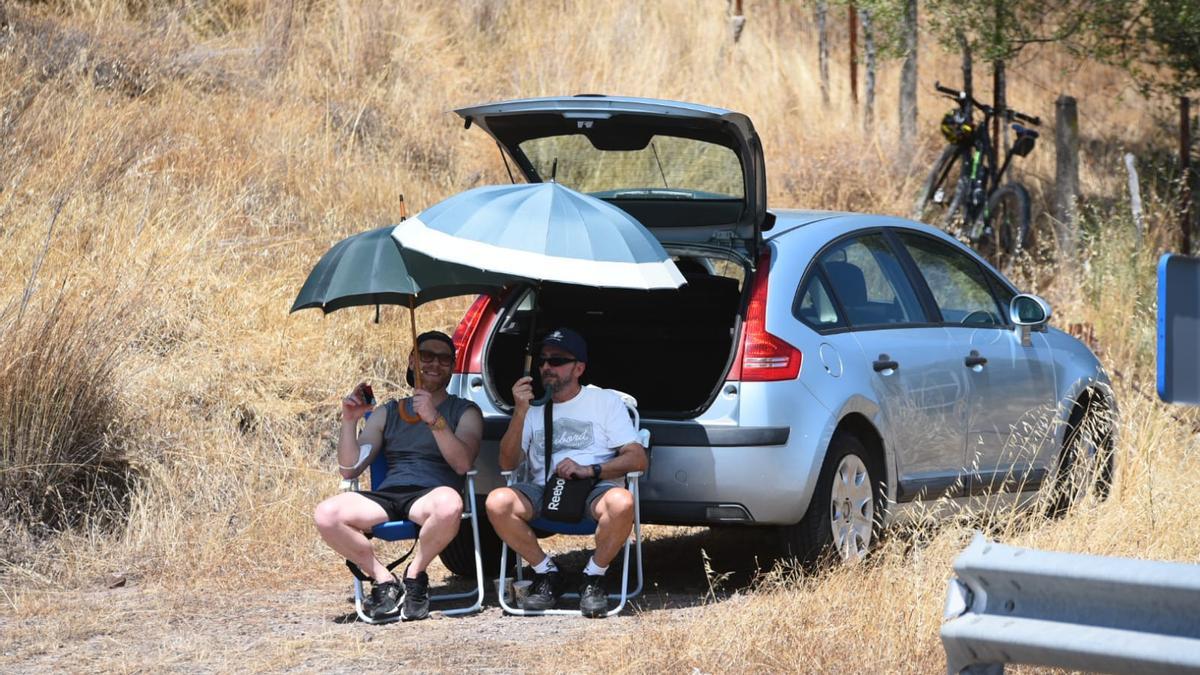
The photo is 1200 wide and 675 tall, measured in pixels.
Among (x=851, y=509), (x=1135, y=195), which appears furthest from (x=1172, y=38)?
(x=851, y=509)

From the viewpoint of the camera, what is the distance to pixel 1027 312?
7.90 meters

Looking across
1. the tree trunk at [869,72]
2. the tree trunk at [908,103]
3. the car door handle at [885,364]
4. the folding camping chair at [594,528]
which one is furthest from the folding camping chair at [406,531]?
the tree trunk at [869,72]

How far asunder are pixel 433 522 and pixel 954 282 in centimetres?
303

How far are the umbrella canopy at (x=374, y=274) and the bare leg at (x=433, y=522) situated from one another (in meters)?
0.90

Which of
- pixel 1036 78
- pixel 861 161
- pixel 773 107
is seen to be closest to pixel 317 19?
pixel 773 107

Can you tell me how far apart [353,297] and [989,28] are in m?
8.83

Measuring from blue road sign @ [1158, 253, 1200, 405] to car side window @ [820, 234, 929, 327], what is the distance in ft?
11.4

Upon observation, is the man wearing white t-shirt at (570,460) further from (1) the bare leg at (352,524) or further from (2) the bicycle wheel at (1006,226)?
(2) the bicycle wheel at (1006,226)

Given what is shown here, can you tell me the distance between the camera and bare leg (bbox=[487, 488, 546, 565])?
21.3 feet

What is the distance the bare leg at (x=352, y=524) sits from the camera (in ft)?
21.3

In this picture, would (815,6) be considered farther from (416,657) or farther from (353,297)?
(416,657)

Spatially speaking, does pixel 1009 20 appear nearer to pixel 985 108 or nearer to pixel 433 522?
pixel 985 108

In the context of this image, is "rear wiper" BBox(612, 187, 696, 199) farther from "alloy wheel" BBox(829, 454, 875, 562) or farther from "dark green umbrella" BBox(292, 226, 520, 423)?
"alloy wheel" BBox(829, 454, 875, 562)

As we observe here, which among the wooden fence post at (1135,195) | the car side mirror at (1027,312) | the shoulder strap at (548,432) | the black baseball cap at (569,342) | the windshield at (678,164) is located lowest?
the shoulder strap at (548,432)
